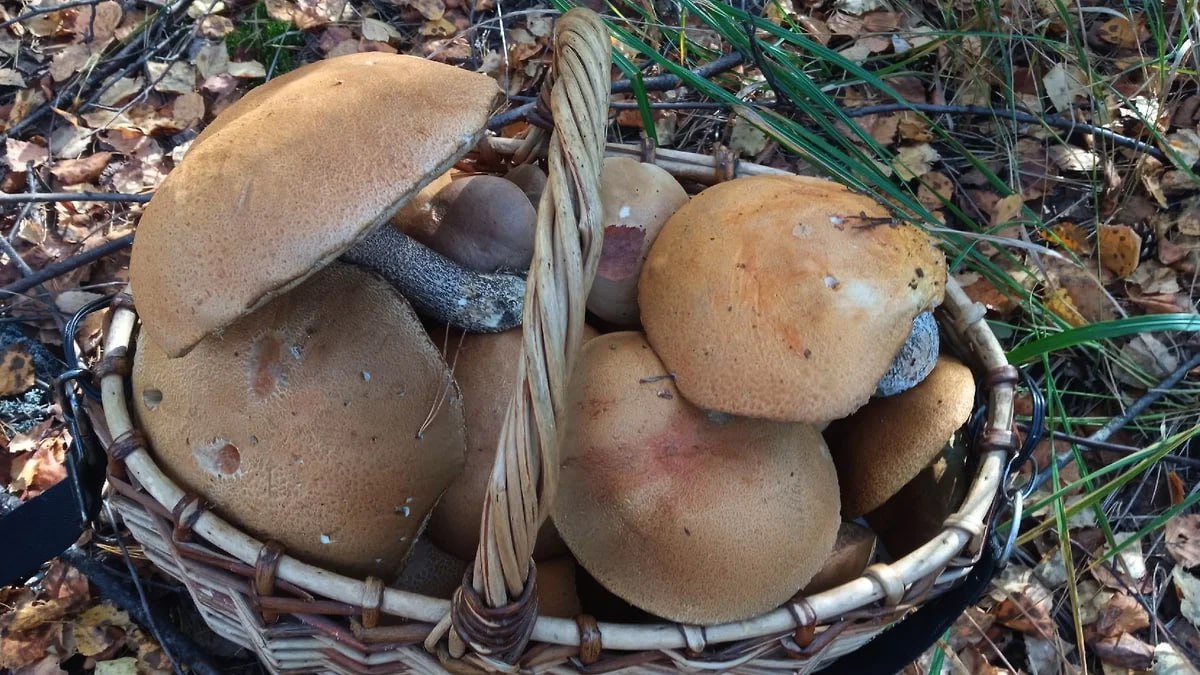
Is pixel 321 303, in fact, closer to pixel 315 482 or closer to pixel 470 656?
pixel 315 482

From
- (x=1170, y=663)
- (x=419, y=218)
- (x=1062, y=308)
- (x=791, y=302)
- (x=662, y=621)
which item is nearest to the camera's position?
Result: (x=791, y=302)

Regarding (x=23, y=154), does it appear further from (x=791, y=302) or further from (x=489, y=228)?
(x=791, y=302)

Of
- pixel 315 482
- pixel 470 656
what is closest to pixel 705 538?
pixel 470 656

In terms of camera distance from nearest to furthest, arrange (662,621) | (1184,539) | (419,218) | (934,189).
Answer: (662,621) → (419,218) → (1184,539) → (934,189)

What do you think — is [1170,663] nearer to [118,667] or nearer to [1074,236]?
[1074,236]

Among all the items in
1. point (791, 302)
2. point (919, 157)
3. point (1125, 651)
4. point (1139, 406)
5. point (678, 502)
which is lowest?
point (1125, 651)

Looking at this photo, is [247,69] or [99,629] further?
[247,69]

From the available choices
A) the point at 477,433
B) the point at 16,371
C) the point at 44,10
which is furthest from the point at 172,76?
the point at 477,433

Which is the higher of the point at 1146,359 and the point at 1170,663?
the point at 1146,359
